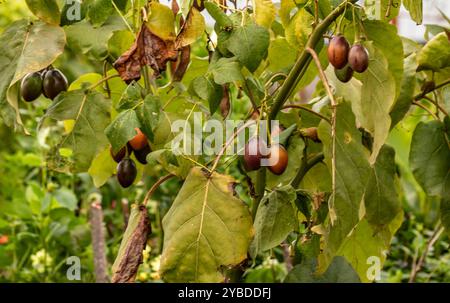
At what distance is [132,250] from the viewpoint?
4.57 feet

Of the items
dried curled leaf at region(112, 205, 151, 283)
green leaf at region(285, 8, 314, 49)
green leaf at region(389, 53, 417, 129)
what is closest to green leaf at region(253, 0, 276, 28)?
green leaf at region(285, 8, 314, 49)

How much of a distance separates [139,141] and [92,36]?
22 centimetres

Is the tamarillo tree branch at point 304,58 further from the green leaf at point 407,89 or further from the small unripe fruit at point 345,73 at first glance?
the green leaf at point 407,89

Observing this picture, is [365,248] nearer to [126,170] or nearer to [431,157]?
[431,157]

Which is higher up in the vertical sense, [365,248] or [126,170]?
[126,170]

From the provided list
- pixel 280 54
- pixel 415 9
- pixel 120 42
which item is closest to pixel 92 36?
pixel 120 42

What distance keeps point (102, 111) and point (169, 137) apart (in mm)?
145

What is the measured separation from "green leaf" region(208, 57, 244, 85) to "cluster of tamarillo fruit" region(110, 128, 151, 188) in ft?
0.78

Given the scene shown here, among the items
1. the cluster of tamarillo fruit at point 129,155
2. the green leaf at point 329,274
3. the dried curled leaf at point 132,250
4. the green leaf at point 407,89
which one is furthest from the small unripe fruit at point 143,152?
the green leaf at point 407,89

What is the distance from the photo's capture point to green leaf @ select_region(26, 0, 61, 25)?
150 centimetres
